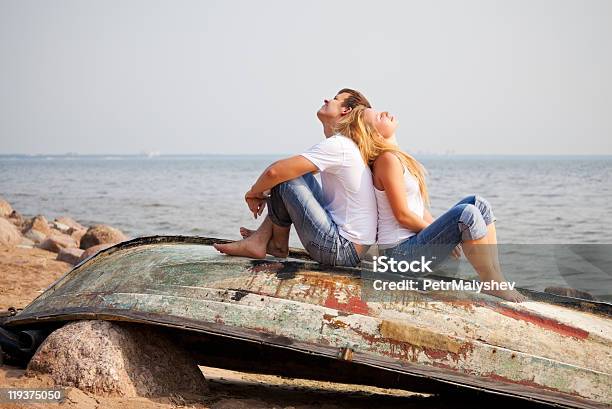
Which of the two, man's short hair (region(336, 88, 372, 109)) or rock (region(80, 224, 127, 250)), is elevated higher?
man's short hair (region(336, 88, 372, 109))

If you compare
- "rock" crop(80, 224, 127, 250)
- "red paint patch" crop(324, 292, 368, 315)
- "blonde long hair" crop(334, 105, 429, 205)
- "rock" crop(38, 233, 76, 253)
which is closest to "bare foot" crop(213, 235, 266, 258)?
"red paint patch" crop(324, 292, 368, 315)

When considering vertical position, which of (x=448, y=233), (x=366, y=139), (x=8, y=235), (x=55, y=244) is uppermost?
(x=366, y=139)

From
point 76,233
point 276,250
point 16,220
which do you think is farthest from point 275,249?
point 16,220

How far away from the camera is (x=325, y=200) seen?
510 centimetres

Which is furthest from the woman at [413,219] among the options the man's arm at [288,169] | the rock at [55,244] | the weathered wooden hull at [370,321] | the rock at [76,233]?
the rock at [76,233]

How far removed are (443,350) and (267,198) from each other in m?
1.49

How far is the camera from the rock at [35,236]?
1407cm

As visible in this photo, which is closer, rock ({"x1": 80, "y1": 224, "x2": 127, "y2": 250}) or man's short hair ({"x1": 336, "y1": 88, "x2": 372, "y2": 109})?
man's short hair ({"x1": 336, "y1": 88, "x2": 372, "y2": 109})

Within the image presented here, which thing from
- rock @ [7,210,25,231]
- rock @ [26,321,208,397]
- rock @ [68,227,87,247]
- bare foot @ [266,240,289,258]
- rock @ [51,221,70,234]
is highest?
bare foot @ [266,240,289,258]

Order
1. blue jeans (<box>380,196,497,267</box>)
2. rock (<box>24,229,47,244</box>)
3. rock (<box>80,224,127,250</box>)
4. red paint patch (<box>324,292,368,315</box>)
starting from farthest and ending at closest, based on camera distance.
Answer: rock (<box>24,229,47,244</box>) → rock (<box>80,224,127,250</box>) → blue jeans (<box>380,196,497,267</box>) → red paint patch (<box>324,292,368,315</box>)

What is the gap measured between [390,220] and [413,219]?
0.17 metres

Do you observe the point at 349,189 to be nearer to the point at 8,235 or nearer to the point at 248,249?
the point at 248,249

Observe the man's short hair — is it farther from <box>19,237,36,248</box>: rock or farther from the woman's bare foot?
<box>19,237,36,248</box>: rock

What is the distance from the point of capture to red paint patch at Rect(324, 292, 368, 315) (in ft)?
15.2
